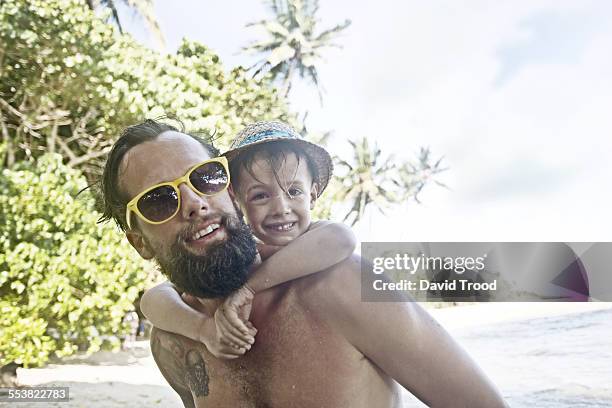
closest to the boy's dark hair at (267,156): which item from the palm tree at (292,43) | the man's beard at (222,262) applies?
the man's beard at (222,262)

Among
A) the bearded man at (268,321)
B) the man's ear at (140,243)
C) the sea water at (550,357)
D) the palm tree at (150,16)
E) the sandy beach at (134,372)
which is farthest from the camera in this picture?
the palm tree at (150,16)

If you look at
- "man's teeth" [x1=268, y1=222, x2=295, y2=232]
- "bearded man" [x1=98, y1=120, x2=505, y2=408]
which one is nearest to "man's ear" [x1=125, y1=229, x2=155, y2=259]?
"bearded man" [x1=98, y1=120, x2=505, y2=408]

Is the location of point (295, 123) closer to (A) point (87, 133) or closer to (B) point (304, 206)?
(A) point (87, 133)

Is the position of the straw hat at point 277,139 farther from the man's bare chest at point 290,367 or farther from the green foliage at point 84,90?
the green foliage at point 84,90

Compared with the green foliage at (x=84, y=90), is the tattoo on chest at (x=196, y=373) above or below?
below

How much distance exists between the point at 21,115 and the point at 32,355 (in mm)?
1459

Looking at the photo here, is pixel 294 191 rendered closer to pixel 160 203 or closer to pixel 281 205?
pixel 281 205

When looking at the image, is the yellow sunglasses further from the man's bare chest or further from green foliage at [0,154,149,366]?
green foliage at [0,154,149,366]

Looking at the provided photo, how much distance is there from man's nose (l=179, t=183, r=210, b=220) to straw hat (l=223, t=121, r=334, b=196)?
0.10 metres

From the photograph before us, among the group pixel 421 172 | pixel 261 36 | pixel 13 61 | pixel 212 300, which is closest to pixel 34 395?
pixel 13 61

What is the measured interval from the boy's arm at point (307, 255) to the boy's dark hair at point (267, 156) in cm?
12

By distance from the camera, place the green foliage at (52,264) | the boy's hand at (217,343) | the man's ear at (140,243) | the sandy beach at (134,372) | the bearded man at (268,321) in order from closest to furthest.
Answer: the bearded man at (268,321) < the boy's hand at (217,343) < the man's ear at (140,243) < the green foliage at (52,264) < the sandy beach at (134,372)

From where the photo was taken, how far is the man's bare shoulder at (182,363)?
117cm

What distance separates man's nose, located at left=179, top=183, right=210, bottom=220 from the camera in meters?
1.07
